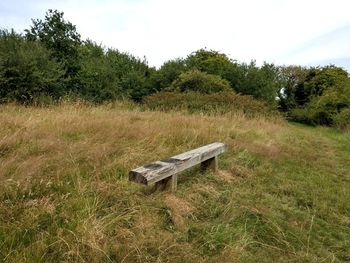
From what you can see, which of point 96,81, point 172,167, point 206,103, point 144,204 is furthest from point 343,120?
point 144,204

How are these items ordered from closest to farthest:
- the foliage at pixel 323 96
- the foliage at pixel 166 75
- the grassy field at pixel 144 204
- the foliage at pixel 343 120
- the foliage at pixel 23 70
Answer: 1. the grassy field at pixel 144 204
2. the foliage at pixel 23 70
3. the foliage at pixel 343 120
4. the foliage at pixel 323 96
5. the foliage at pixel 166 75

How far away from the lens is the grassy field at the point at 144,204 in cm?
229

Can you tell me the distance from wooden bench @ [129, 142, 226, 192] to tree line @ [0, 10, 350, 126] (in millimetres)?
5773

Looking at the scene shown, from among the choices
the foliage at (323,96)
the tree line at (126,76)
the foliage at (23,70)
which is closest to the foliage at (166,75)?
the tree line at (126,76)

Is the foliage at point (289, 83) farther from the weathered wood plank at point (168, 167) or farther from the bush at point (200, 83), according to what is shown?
the weathered wood plank at point (168, 167)

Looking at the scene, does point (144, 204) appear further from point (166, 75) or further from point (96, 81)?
point (166, 75)

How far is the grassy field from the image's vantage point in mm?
2295

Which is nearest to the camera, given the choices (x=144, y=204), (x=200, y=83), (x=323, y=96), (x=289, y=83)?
(x=144, y=204)

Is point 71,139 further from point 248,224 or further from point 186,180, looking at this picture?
point 248,224

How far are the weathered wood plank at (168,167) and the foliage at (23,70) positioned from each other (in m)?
6.91

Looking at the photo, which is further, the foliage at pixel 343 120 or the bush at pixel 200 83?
the bush at pixel 200 83

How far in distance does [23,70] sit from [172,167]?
27.8 ft

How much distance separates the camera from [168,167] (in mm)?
3297

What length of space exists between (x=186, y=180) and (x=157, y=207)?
99 cm
